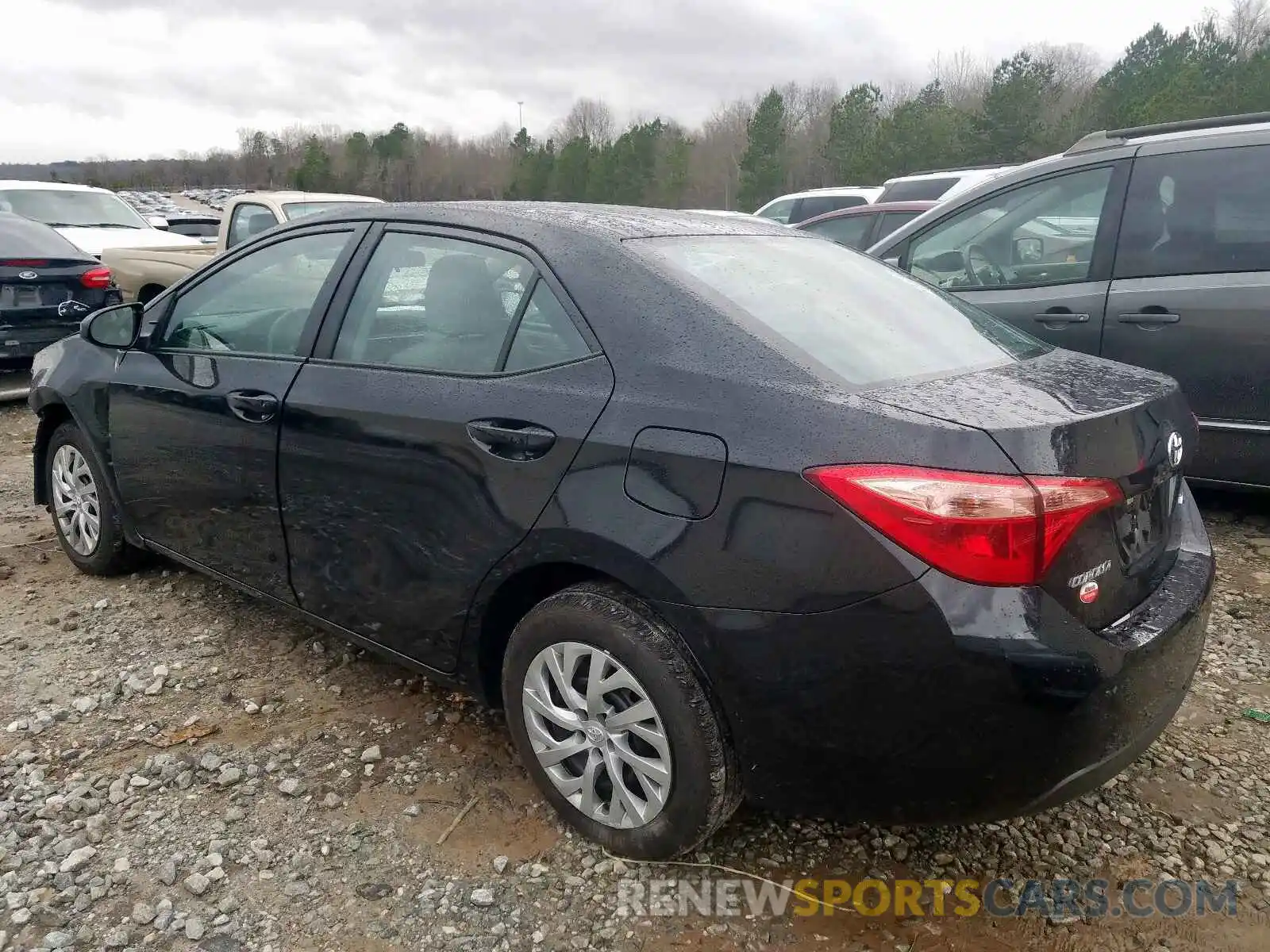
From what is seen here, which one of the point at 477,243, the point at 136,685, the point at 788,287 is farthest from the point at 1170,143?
the point at 136,685

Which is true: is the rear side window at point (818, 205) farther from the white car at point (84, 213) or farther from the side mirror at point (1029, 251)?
the side mirror at point (1029, 251)

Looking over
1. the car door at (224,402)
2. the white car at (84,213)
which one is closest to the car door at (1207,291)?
the car door at (224,402)

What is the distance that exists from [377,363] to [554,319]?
2.06 feet

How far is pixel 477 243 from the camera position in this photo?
2.71 meters

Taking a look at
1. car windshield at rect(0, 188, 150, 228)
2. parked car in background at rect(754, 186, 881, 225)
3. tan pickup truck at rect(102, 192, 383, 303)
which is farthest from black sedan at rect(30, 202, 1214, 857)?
parked car in background at rect(754, 186, 881, 225)

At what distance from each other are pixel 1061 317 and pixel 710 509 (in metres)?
3.07

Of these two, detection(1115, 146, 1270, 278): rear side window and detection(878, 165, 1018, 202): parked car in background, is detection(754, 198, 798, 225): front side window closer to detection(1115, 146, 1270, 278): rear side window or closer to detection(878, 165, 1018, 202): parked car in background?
detection(878, 165, 1018, 202): parked car in background

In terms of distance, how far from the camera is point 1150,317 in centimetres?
418

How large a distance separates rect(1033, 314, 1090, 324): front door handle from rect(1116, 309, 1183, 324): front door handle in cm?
15

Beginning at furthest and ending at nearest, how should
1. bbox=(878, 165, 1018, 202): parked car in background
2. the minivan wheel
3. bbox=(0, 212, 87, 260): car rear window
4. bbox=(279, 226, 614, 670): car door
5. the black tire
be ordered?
bbox=(878, 165, 1018, 202): parked car in background, bbox=(0, 212, 87, 260): car rear window, the black tire, bbox=(279, 226, 614, 670): car door, the minivan wheel

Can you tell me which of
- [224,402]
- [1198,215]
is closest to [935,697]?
[224,402]

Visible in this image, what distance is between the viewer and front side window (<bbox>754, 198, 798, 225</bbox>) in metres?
14.5

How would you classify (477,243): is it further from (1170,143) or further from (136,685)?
(1170,143)

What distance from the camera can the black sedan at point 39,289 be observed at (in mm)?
7512
